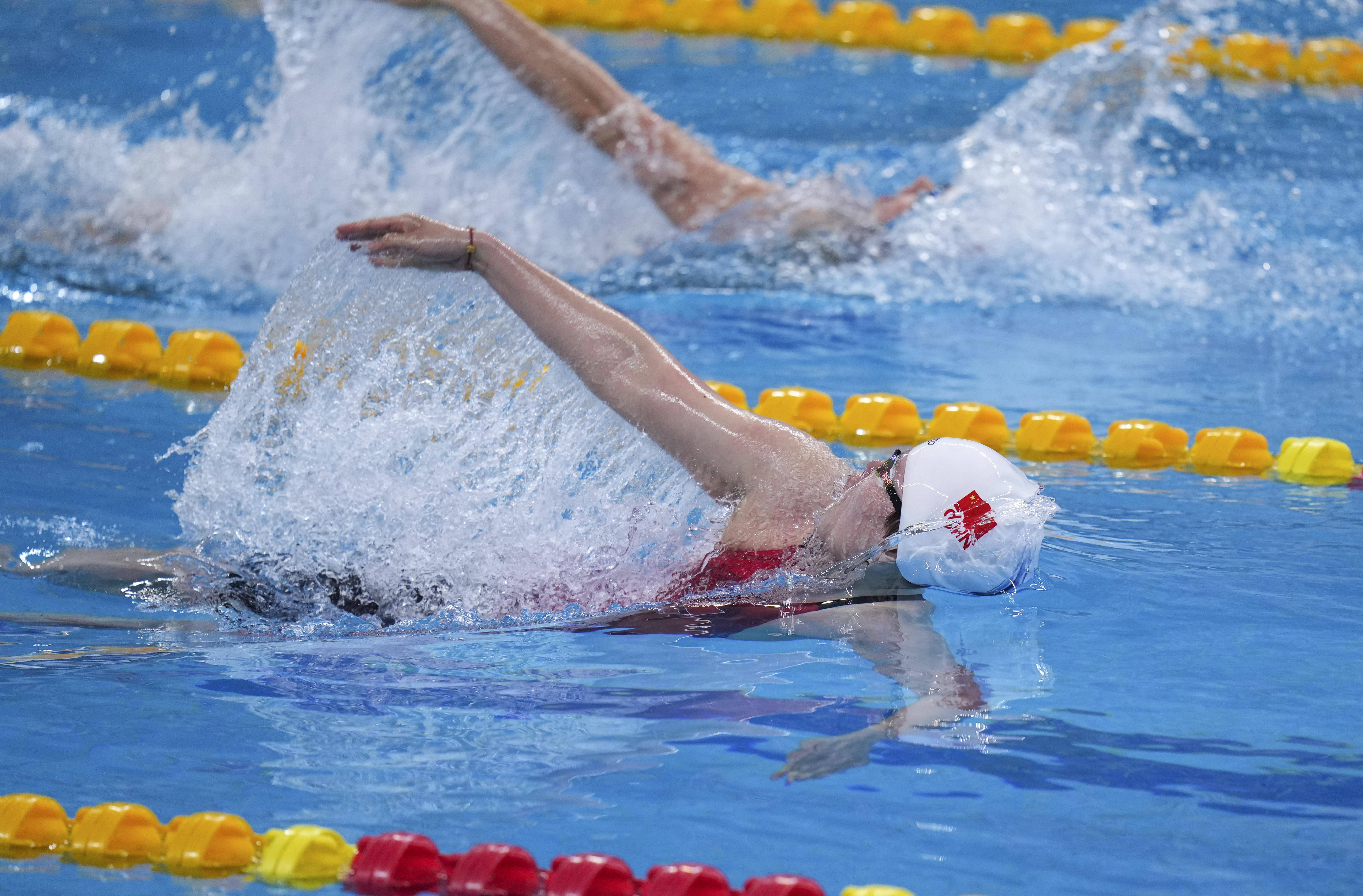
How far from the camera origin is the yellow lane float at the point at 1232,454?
15.1ft

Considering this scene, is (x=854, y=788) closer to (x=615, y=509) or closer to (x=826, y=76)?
(x=615, y=509)

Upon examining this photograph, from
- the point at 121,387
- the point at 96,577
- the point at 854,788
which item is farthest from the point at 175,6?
the point at 854,788

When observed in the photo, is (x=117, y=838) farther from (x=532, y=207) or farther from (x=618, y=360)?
(x=532, y=207)

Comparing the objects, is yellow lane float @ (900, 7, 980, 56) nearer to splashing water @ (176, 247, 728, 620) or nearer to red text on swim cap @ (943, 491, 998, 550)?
splashing water @ (176, 247, 728, 620)

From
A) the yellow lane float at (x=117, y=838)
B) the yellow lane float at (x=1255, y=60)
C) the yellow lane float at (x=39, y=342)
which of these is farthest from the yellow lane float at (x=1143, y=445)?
the yellow lane float at (x=1255, y=60)

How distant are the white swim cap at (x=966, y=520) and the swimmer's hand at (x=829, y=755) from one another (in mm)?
507

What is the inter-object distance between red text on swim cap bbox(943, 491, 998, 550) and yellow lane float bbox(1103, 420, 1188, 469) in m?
1.85

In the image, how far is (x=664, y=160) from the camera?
6531 mm

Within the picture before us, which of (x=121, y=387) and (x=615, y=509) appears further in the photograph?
(x=121, y=387)

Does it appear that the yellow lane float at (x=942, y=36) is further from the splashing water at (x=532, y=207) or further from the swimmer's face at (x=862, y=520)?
the swimmer's face at (x=862, y=520)

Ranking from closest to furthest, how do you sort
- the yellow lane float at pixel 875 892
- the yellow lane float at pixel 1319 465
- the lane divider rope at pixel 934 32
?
1. the yellow lane float at pixel 875 892
2. the yellow lane float at pixel 1319 465
3. the lane divider rope at pixel 934 32

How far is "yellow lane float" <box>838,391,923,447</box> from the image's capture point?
15.8 feet

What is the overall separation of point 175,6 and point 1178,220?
6.93 m

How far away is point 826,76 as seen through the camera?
380 inches
